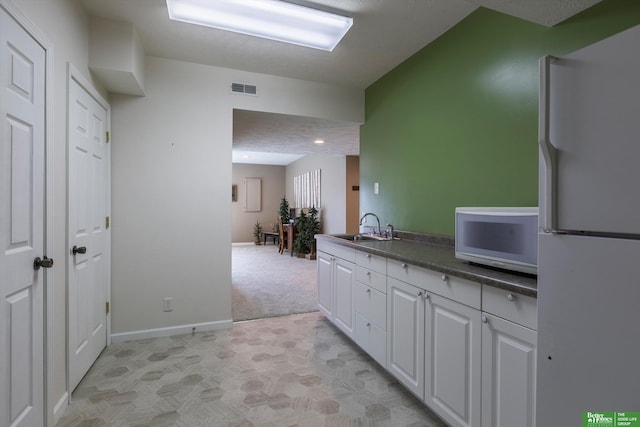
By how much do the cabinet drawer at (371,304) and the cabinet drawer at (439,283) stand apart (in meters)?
0.25

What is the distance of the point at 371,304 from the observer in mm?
2303

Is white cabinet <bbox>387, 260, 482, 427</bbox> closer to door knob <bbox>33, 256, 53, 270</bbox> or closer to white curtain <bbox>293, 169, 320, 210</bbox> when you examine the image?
door knob <bbox>33, 256, 53, 270</bbox>

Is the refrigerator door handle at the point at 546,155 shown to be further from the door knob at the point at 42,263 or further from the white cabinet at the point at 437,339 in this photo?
the door knob at the point at 42,263

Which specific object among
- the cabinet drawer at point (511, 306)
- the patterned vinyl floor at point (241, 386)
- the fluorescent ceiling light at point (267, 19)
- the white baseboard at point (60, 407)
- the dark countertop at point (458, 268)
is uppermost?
the fluorescent ceiling light at point (267, 19)

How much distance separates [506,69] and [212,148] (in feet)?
8.11

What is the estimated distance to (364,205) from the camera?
3645 mm

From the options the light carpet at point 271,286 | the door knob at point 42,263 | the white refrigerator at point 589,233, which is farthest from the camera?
the light carpet at point 271,286

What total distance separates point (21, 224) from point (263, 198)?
9120 millimetres

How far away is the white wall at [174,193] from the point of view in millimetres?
2781

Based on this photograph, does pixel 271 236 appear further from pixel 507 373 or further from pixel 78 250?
pixel 507 373

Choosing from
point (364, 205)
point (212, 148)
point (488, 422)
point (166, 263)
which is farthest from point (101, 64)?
point (488, 422)

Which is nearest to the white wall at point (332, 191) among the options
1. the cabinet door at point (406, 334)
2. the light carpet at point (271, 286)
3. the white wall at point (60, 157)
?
the light carpet at point (271, 286)

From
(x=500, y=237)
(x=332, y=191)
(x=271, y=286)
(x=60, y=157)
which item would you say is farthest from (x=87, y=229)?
(x=332, y=191)

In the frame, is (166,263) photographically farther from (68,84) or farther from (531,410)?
(531,410)
